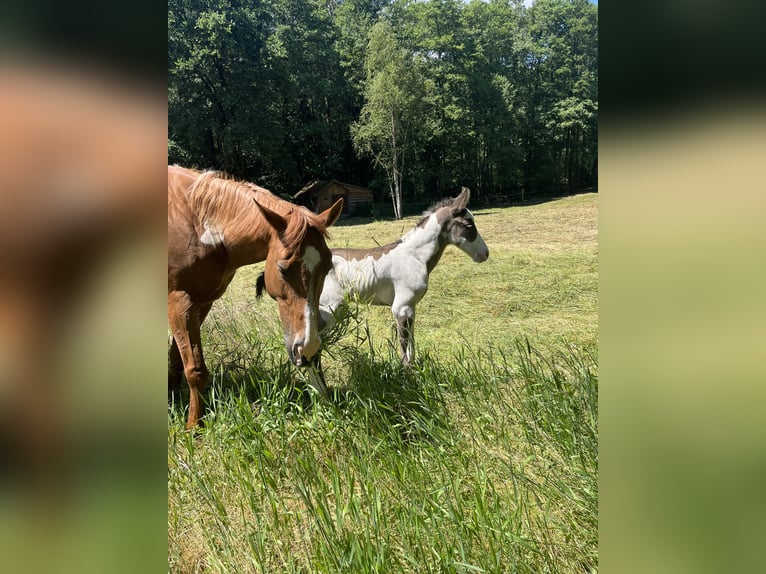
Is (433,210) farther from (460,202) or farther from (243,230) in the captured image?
(243,230)

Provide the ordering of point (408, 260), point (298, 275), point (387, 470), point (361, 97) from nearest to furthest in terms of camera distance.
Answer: point (387, 470) < point (298, 275) < point (408, 260) < point (361, 97)

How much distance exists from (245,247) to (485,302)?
5238mm

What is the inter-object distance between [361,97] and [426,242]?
1079 centimetres

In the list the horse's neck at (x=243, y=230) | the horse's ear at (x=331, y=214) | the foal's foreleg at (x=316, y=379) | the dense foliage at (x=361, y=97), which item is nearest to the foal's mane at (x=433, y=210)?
the horse's ear at (x=331, y=214)

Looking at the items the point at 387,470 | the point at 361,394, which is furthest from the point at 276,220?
the point at 387,470

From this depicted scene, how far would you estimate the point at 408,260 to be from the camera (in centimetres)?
396

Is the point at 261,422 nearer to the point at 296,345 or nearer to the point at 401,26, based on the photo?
the point at 296,345

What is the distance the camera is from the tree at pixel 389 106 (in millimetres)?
11203

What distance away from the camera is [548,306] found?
6719 mm

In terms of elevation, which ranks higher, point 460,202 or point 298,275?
point 460,202

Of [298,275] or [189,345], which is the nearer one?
[298,275]

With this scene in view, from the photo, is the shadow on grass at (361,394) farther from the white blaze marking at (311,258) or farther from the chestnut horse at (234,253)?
the white blaze marking at (311,258)

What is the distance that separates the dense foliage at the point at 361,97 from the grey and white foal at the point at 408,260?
8254 mm
